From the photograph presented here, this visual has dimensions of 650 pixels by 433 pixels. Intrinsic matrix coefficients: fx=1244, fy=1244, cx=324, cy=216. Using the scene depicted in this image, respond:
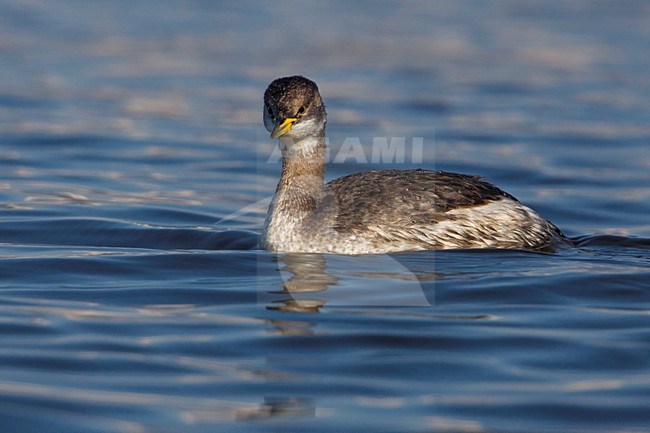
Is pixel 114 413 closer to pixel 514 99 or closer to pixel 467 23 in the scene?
pixel 514 99

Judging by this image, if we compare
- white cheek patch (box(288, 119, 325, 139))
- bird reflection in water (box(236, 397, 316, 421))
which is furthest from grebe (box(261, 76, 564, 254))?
bird reflection in water (box(236, 397, 316, 421))

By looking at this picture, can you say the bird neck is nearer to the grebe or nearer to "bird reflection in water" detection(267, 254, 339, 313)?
the grebe

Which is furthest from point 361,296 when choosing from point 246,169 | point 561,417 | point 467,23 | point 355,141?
point 467,23

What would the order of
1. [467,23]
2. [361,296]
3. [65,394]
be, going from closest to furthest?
[65,394] < [361,296] < [467,23]

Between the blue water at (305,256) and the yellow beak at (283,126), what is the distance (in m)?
1.09

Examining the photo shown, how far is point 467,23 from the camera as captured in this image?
24.4 metres

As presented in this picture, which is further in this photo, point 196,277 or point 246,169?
point 246,169

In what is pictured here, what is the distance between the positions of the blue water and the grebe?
0.66ft

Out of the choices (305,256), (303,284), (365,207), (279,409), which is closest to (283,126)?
(365,207)

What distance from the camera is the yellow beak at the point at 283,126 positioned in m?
10.5

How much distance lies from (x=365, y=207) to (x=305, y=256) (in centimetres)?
68

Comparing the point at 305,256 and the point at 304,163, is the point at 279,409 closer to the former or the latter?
the point at 305,256

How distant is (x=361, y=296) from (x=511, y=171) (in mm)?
6510

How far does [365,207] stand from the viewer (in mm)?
10703
